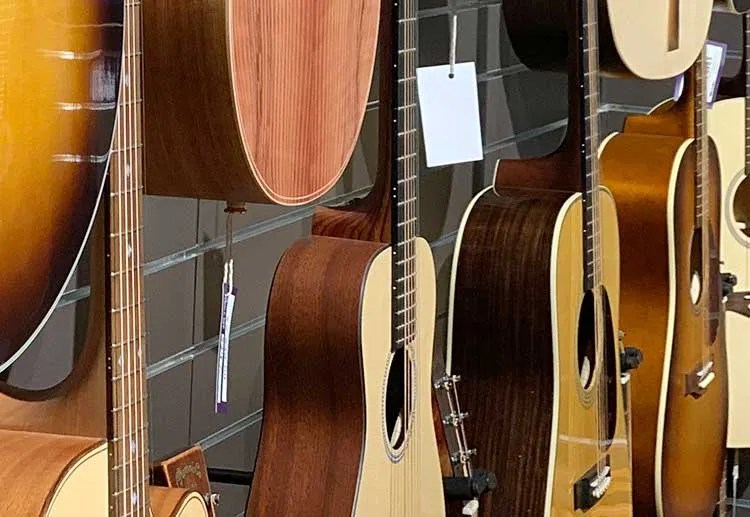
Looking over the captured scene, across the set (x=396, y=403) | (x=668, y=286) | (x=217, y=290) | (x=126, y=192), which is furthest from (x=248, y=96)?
(x=668, y=286)

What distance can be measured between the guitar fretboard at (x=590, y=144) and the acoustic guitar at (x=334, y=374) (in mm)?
385

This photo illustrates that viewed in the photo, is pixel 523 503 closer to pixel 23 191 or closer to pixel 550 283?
pixel 550 283

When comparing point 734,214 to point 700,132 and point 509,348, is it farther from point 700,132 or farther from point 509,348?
point 509,348

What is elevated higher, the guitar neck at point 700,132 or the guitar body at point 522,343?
the guitar neck at point 700,132

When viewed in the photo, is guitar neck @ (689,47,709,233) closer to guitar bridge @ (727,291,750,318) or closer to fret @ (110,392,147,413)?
guitar bridge @ (727,291,750,318)

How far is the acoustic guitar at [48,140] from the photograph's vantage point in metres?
0.59

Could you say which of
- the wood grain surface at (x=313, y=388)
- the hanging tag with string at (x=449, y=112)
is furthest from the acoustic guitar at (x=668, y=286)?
the wood grain surface at (x=313, y=388)

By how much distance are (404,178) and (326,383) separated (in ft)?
0.71

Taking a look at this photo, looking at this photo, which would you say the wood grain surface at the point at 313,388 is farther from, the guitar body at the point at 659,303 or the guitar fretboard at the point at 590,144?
the guitar body at the point at 659,303

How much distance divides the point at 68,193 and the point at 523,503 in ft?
2.90

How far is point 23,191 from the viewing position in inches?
23.7

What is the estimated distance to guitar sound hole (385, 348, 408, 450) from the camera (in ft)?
3.85

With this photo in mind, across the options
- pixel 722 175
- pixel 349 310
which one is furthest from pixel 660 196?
pixel 349 310

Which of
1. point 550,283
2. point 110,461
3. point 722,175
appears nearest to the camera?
point 110,461
